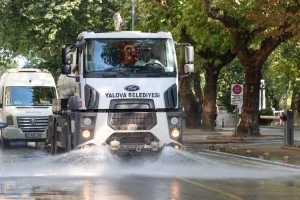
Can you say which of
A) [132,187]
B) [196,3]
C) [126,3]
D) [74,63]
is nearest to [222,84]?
[126,3]

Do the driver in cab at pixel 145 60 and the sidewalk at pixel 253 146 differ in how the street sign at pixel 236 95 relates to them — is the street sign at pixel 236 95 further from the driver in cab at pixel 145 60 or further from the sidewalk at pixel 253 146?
the driver in cab at pixel 145 60

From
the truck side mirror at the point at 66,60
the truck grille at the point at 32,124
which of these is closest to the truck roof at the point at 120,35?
the truck side mirror at the point at 66,60

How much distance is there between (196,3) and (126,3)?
11802mm

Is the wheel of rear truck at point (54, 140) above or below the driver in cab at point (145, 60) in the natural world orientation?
below

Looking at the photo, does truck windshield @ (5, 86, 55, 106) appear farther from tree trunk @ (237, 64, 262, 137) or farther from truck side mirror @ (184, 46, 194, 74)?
truck side mirror @ (184, 46, 194, 74)

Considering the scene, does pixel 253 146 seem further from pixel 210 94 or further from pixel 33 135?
pixel 210 94

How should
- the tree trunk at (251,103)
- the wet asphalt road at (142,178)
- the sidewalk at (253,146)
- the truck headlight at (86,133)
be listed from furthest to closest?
the tree trunk at (251,103)
the sidewalk at (253,146)
the truck headlight at (86,133)
the wet asphalt road at (142,178)

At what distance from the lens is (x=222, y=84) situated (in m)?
66.6

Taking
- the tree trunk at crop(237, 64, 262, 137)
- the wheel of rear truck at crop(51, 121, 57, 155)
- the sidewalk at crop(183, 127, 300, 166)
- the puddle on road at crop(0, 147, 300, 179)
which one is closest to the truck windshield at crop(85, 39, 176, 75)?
the puddle on road at crop(0, 147, 300, 179)

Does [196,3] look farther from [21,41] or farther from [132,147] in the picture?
[21,41]

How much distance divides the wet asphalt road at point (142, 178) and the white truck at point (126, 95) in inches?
17.2

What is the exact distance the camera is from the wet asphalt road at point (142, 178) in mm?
13945

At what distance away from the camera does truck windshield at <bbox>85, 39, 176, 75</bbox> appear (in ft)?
60.7

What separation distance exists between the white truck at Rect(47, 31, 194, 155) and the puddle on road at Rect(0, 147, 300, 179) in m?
0.31
